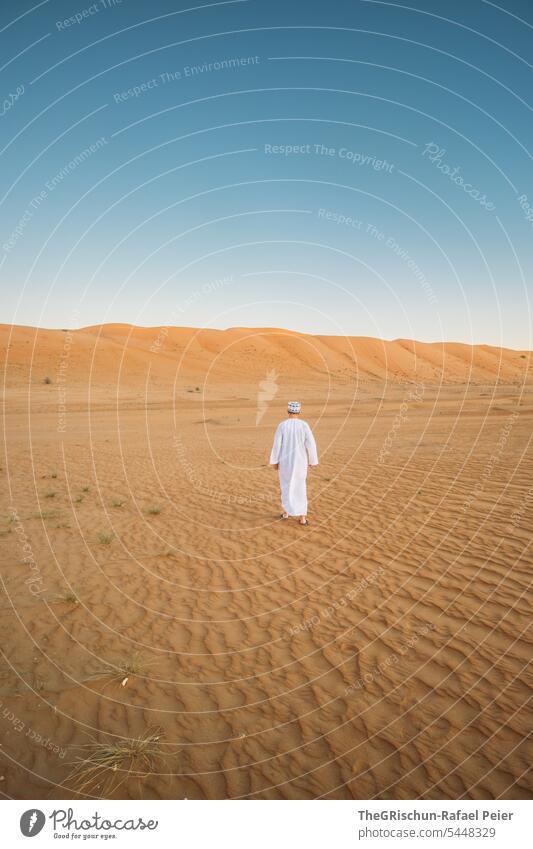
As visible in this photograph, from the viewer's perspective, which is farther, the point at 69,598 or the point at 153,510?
the point at 153,510

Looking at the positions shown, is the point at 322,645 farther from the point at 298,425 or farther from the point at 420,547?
the point at 298,425

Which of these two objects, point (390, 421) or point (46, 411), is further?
point (46, 411)

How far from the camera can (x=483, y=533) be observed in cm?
762

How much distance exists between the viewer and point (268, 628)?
5.22 m

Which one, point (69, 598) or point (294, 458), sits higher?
point (294, 458)

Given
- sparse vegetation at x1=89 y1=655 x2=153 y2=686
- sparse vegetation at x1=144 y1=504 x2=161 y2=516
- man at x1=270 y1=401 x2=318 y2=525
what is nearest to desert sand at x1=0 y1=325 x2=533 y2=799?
sparse vegetation at x1=89 y1=655 x2=153 y2=686

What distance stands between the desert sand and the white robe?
1.85 feet

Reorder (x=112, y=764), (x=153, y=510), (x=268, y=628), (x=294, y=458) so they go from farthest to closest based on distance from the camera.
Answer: (x=153, y=510)
(x=294, y=458)
(x=268, y=628)
(x=112, y=764)

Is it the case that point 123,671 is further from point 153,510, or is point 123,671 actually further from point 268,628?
point 153,510

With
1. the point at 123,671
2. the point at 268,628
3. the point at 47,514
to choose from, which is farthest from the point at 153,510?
the point at 123,671

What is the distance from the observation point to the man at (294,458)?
8.48 meters

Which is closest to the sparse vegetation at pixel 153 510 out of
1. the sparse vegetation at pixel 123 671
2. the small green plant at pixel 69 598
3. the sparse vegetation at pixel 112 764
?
the small green plant at pixel 69 598

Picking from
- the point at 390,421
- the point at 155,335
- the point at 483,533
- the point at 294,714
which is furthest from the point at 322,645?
the point at 155,335
